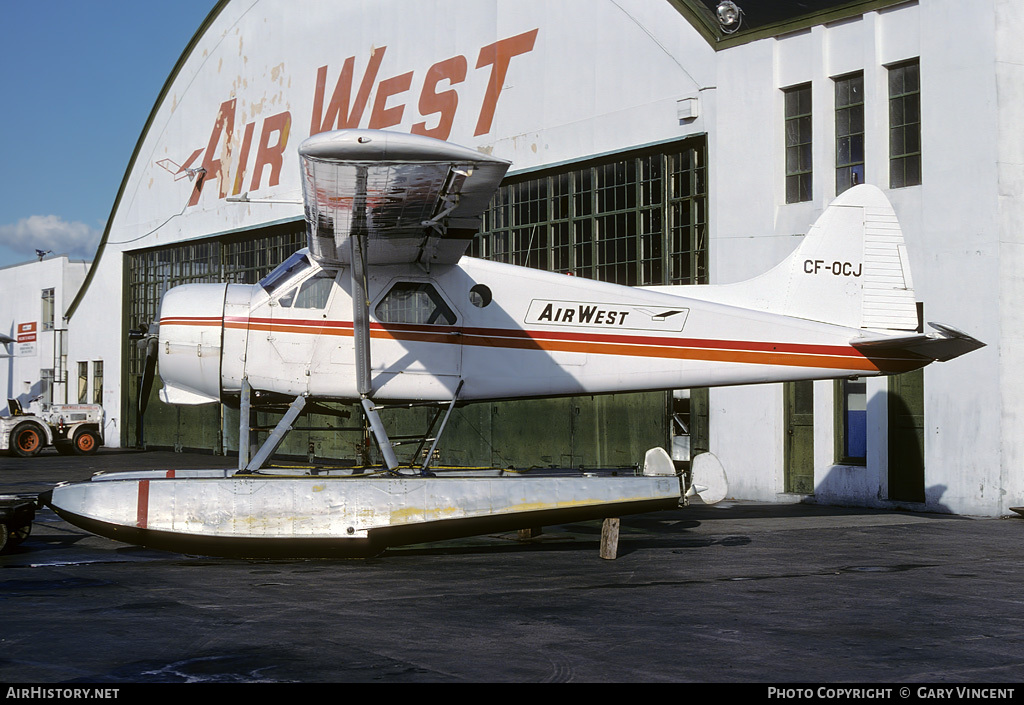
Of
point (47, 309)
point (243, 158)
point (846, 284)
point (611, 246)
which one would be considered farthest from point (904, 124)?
point (47, 309)

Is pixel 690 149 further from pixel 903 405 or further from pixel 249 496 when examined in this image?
pixel 249 496

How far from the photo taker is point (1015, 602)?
7656 millimetres

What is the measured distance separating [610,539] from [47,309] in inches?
1642

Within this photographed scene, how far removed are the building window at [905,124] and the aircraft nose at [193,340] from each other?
405 inches

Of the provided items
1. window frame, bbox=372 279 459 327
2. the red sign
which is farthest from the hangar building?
the red sign

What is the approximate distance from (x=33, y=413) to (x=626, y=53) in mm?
22831

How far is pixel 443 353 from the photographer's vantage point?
35.7 ft

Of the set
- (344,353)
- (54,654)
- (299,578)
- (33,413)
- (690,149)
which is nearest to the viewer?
(54,654)

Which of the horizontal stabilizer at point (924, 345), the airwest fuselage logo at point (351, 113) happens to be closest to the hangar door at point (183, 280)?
the airwest fuselage logo at point (351, 113)

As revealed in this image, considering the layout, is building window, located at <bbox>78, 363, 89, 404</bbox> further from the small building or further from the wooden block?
the wooden block

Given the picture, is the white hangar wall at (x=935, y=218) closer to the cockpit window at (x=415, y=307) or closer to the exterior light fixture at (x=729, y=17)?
the exterior light fixture at (x=729, y=17)

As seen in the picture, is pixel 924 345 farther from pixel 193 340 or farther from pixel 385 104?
pixel 385 104

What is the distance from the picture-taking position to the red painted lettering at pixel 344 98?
82.3ft

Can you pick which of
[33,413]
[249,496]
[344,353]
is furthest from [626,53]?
[33,413]
